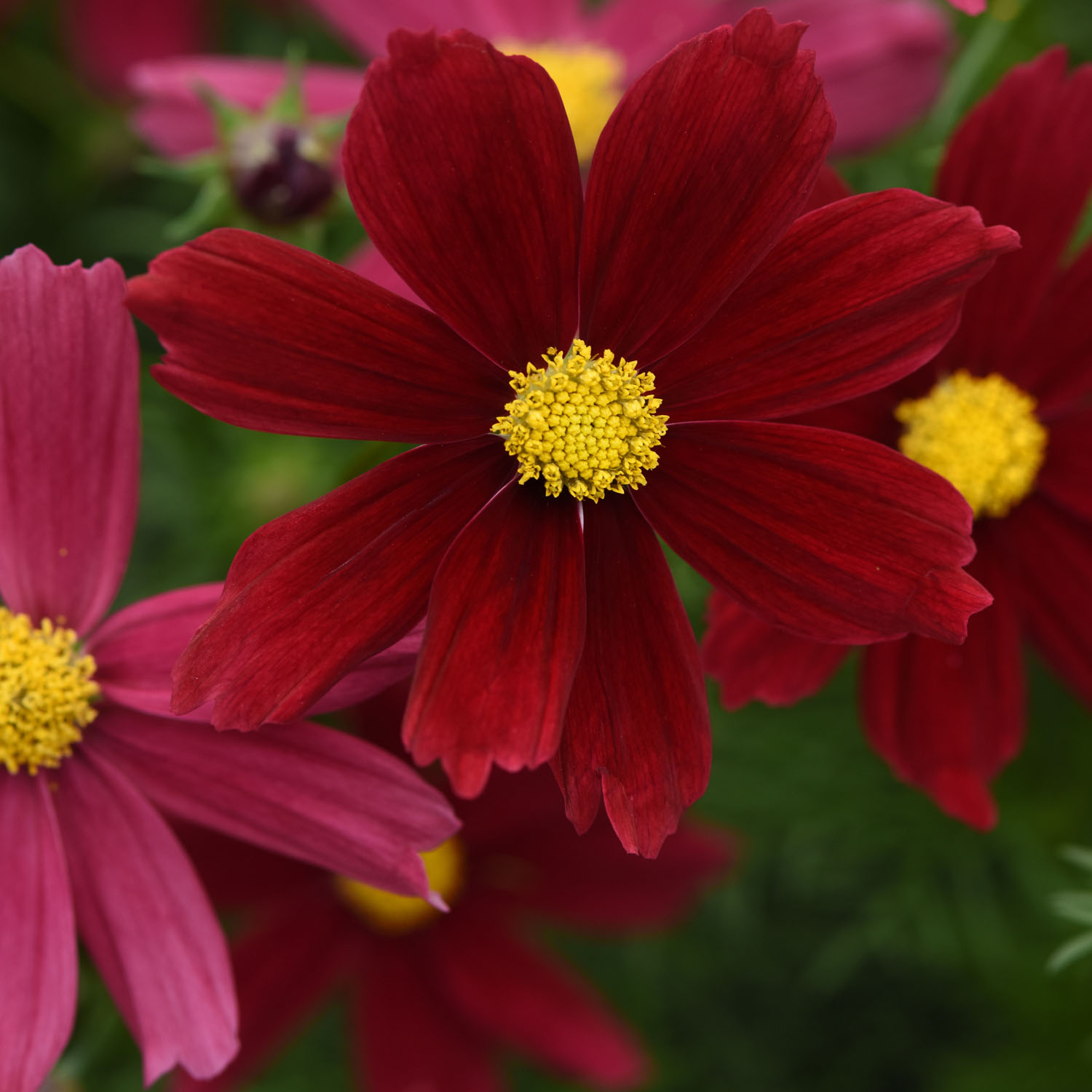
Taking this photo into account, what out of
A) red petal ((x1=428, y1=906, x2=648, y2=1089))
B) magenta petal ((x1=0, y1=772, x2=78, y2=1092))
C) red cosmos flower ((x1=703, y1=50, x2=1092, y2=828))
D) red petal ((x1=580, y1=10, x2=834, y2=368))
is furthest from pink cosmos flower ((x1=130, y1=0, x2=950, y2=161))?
red petal ((x1=428, y1=906, x2=648, y2=1089))

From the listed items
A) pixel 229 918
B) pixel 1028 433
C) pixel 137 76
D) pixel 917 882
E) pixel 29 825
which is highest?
pixel 1028 433

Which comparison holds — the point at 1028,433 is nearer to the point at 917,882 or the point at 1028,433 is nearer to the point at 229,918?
the point at 917,882

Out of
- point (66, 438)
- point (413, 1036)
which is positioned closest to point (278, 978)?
point (413, 1036)

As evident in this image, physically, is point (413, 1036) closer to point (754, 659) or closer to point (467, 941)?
point (467, 941)

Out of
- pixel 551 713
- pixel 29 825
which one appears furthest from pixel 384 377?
pixel 29 825

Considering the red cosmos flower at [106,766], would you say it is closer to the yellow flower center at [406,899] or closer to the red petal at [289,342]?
the red petal at [289,342]

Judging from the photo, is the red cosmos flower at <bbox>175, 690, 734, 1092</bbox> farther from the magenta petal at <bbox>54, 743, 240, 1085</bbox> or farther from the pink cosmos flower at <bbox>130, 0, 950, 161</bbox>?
the pink cosmos flower at <bbox>130, 0, 950, 161</bbox>
